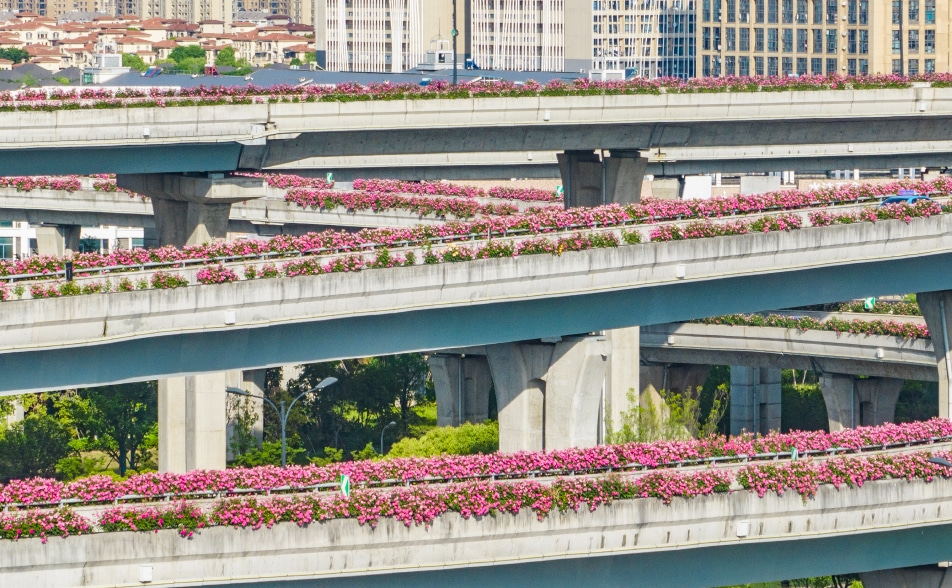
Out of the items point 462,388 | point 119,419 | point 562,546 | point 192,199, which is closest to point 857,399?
point 462,388

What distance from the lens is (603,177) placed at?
69.1m

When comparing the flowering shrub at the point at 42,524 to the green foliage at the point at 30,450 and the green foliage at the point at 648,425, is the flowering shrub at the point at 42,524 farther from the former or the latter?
the green foliage at the point at 30,450

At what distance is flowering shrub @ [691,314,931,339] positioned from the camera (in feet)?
250

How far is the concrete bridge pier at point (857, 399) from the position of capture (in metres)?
82.4

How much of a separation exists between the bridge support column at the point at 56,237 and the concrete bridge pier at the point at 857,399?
40952mm

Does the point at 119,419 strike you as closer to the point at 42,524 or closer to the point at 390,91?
the point at 390,91

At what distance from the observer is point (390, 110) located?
6481cm

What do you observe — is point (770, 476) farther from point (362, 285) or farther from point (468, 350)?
point (468, 350)

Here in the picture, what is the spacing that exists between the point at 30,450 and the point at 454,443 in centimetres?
2070

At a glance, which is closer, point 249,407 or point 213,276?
point 213,276

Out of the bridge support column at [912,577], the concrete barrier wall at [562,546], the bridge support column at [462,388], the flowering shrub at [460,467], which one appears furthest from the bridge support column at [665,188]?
the concrete barrier wall at [562,546]

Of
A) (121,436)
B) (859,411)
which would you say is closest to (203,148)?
(121,436)

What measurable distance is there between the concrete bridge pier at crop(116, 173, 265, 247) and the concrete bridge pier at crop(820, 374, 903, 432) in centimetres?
2878

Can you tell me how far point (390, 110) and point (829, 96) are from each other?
15.9m
